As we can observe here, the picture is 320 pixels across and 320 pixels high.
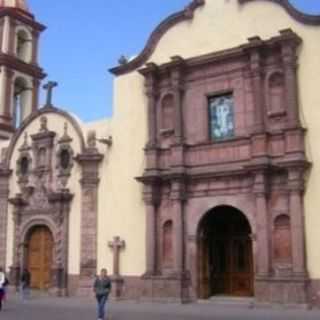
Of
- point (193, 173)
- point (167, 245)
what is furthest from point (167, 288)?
point (193, 173)

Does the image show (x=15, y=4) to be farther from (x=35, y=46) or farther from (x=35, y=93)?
(x=35, y=93)

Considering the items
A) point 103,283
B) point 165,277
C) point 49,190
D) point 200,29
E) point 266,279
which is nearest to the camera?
point 103,283

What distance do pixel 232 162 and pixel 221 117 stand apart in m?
1.96

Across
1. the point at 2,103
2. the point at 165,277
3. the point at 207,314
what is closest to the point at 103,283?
the point at 207,314

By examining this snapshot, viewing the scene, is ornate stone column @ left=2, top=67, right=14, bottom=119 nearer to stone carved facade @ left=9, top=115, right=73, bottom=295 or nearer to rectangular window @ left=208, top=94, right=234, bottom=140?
stone carved facade @ left=9, top=115, right=73, bottom=295

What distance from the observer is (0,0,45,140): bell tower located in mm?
29859

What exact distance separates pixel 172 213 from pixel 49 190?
6.56 meters

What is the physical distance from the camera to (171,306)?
1894 cm

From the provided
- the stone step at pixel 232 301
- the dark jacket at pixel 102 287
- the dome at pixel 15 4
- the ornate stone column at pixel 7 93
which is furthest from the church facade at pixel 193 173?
the dome at pixel 15 4

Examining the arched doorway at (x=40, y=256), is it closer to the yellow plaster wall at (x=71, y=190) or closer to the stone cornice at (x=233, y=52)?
the yellow plaster wall at (x=71, y=190)

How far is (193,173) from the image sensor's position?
2080 cm

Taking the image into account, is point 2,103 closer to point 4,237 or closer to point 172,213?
point 4,237

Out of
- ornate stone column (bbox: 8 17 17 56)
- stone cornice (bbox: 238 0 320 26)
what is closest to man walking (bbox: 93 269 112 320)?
stone cornice (bbox: 238 0 320 26)

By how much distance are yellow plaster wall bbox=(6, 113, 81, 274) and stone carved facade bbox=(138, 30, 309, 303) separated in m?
3.68
